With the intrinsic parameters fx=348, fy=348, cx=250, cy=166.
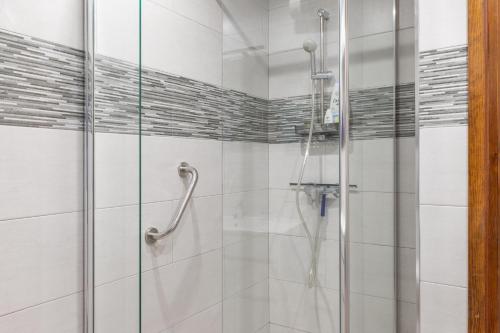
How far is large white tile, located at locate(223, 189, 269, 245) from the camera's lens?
1.17 metres

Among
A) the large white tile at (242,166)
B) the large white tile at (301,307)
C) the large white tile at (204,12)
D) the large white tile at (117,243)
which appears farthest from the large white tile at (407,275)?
the large white tile at (204,12)

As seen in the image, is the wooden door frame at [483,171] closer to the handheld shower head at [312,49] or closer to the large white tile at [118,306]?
the handheld shower head at [312,49]

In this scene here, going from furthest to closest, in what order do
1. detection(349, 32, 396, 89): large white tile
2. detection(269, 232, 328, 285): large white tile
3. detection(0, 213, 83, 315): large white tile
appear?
detection(269, 232, 328, 285): large white tile, detection(349, 32, 396, 89): large white tile, detection(0, 213, 83, 315): large white tile

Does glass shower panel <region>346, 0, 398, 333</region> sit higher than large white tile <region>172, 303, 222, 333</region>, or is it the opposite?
glass shower panel <region>346, 0, 398, 333</region>

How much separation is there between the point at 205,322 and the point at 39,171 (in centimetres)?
71

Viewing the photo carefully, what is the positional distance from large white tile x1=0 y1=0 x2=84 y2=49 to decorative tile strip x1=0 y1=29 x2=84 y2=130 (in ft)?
0.07

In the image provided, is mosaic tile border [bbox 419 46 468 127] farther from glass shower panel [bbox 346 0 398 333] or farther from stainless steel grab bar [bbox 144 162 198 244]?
stainless steel grab bar [bbox 144 162 198 244]

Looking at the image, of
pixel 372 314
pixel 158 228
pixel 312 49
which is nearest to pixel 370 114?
pixel 312 49

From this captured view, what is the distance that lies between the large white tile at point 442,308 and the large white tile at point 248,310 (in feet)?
Answer: 1.76

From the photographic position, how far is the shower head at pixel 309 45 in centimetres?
108

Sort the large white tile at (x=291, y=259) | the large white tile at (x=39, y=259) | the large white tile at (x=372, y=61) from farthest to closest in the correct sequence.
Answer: the large white tile at (x=291, y=259) < the large white tile at (x=372, y=61) < the large white tile at (x=39, y=259)

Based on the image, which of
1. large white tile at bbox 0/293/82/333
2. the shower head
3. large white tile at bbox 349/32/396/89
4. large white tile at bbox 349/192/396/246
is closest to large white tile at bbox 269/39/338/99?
the shower head

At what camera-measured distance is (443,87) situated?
1141 millimetres

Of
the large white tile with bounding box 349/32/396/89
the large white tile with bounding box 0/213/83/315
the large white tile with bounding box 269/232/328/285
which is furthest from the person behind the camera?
the large white tile with bounding box 269/232/328/285
